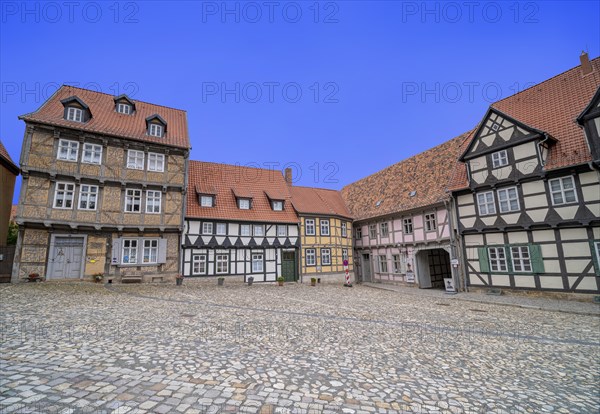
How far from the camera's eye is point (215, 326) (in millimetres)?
8242

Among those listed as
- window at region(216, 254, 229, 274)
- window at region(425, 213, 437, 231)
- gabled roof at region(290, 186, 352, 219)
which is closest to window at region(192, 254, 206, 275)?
window at region(216, 254, 229, 274)

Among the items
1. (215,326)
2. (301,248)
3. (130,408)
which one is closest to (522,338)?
(215,326)

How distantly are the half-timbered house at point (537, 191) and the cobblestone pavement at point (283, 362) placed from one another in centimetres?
572

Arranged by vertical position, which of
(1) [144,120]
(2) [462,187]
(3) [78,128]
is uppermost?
(1) [144,120]

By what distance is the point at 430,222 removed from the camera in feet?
70.8

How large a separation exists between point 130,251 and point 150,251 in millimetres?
1131

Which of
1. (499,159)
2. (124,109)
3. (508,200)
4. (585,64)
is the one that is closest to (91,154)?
(124,109)

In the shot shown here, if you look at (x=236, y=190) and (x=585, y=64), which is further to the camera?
(x=236, y=190)

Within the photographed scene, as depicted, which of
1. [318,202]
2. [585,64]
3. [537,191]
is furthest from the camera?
[318,202]

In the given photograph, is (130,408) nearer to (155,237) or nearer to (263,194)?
(155,237)

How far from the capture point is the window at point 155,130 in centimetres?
2050

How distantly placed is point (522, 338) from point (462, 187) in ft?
41.2

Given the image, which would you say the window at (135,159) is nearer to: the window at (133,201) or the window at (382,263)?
the window at (133,201)

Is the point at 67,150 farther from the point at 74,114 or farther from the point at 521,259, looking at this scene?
the point at 521,259
